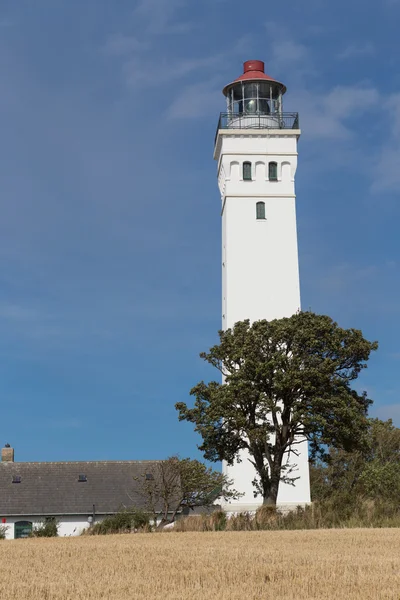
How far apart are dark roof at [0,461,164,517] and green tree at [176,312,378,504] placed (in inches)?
575

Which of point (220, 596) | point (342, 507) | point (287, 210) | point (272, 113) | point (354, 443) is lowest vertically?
point (220, 596)

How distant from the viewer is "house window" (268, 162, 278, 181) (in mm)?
55281

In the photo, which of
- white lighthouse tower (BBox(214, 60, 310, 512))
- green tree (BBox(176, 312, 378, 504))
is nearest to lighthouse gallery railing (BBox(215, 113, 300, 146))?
white lighthouse tower (BBox(214, 60, 310, 512))

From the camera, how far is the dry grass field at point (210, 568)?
13.7 metres

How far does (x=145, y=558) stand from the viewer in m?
19.5

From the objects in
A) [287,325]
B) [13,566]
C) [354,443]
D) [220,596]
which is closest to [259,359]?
[287,325]

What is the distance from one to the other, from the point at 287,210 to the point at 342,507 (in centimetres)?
2607

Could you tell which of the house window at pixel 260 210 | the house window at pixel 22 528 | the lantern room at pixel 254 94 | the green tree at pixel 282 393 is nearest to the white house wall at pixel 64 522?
the house window at pixel 22 528

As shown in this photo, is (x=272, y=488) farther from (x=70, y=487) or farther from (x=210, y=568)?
(x=210, y=568)

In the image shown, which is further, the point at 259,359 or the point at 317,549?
the point at 259,359

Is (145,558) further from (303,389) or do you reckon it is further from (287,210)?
(287,210)

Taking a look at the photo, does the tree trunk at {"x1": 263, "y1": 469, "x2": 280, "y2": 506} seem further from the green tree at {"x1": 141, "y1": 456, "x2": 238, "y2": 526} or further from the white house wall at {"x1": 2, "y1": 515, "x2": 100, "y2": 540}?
the white house wall at {"x1": 2, "y1": 515, "x2": 100, "y2": 540}

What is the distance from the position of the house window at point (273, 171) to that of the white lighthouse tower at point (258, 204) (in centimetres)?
7

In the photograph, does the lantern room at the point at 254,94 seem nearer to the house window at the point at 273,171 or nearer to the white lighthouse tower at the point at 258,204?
the white lighthouse tower at the point at 258,204
